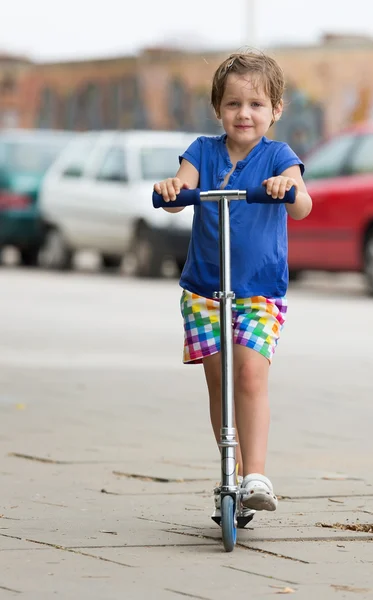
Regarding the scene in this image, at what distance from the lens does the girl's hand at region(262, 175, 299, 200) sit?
490 cm

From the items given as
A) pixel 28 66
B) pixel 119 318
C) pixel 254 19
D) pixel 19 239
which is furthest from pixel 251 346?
pixel 28 66

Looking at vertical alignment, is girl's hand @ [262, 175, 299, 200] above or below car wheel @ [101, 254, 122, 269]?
above

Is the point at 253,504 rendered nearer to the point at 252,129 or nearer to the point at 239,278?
the point at 239,278

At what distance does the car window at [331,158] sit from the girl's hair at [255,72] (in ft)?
39.4

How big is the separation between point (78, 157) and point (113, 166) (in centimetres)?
107

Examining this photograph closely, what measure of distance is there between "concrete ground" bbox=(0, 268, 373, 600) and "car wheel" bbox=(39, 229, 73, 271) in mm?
9224

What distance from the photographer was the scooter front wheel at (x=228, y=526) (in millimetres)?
4766

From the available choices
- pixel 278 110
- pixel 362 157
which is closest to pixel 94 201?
pixel 362 157

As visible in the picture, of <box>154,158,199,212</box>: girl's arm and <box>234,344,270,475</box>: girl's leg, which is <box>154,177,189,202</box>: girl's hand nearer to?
<box>154,158,199,212</box>: girl's arm

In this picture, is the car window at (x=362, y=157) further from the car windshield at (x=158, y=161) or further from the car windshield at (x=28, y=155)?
the car windshield at (x=28, y=155)

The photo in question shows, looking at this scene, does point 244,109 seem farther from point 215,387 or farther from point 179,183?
point 215,387

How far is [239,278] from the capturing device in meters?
5.17

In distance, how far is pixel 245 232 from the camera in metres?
5.16

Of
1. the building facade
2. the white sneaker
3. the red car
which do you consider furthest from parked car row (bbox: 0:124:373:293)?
the white sneaker
